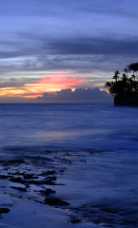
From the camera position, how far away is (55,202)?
44.6 feet

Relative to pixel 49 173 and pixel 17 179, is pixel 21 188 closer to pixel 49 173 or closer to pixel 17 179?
pixel 17 179

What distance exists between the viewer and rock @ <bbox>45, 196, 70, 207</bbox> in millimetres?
13335

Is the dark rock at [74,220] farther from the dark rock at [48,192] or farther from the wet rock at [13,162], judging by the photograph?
the wet rock at [13,162]

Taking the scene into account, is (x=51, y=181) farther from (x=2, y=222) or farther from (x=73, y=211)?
(x=2, y=222)

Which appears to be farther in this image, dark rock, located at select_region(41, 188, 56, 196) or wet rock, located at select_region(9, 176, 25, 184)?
wet rock, located at select_region(9, 176, 25, 184)

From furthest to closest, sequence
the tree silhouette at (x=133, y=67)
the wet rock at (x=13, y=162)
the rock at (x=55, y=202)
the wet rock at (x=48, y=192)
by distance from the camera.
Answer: the tree silhouette at (x=133, y=67) < the wet rock at (x=13, y=162) < the wet rock at (x=48, y=192) < the rock at (x=55, y=202)

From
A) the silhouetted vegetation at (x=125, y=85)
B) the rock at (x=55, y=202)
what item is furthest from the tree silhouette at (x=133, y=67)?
the rock at (x=55, y=202)

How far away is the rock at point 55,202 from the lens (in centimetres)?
1334

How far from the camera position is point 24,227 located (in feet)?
33.8

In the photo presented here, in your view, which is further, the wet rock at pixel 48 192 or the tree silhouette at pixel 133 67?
the tree silhouette at pixel 133 67

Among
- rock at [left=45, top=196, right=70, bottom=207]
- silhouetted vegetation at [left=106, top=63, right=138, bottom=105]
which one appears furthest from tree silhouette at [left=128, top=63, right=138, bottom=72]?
rock at [left=45, top=196, right=70, bottom=207]

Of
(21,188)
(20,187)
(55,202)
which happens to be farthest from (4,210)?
(20,187)

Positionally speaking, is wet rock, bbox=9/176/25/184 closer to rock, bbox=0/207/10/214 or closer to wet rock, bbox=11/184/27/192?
wet rock, bbox=11/184/27/192

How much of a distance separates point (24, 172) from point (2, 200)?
6837 millimetres
